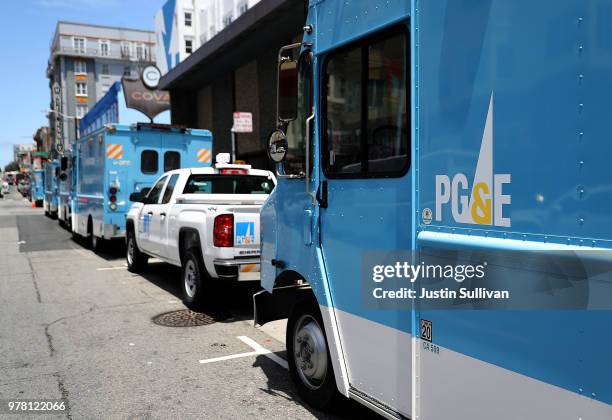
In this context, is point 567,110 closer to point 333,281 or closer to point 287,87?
point 333,281

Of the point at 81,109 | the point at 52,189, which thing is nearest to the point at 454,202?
the point at 52,189

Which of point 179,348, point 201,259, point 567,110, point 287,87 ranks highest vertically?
point 287,87

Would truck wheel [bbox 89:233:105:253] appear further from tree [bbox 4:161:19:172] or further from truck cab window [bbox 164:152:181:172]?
tree [bbox 4:161:19:172]

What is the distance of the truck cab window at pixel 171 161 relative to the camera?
12.3 m

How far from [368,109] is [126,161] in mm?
9730

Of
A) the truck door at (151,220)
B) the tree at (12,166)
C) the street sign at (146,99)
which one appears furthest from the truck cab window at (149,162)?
the tree at (12,166)

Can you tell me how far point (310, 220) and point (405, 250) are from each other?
3.50 ft

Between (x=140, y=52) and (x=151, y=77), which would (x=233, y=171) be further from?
(x=140, y=52)

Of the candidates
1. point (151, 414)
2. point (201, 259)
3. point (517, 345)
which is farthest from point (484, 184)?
point (201, 259)

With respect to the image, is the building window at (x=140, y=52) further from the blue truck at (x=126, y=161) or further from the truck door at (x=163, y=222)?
the truck door at (x=163, y=222)

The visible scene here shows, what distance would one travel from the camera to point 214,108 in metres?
25.2

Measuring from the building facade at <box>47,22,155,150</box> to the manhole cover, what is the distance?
73827 mm

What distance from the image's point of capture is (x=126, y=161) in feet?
39.0

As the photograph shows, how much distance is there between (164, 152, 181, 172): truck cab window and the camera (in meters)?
12.3
